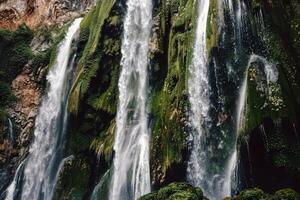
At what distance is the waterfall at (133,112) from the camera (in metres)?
19.4

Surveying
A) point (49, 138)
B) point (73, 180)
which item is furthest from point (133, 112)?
point (49, 138)

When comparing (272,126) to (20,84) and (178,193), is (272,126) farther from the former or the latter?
(20,84)

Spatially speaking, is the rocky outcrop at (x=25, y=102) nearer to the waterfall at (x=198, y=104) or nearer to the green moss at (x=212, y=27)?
the waterfall at (x=198, y=104)

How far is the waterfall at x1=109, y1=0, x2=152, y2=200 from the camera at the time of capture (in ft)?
63.6

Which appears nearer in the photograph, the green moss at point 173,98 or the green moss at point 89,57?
the green moss at point 173,98

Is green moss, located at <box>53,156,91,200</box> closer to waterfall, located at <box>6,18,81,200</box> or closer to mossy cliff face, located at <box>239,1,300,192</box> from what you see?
waterfall, located at <box>6,18,81,200</box>

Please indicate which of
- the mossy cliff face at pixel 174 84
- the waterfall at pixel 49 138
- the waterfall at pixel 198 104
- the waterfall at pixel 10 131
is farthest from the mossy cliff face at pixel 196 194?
the waterfall at pixel 10 131

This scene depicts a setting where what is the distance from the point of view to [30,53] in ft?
94.7

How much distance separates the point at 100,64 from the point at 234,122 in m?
8.68

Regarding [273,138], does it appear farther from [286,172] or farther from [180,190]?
[180,190]

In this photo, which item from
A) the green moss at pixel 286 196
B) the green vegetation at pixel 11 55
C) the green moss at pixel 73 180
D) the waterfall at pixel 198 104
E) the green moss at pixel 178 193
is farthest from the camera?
the green vegetation at pixel 11 55

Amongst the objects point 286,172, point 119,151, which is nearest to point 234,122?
point 286,172

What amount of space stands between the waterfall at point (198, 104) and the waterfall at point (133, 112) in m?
2.27

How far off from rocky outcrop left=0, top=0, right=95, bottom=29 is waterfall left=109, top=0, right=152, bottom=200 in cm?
805
